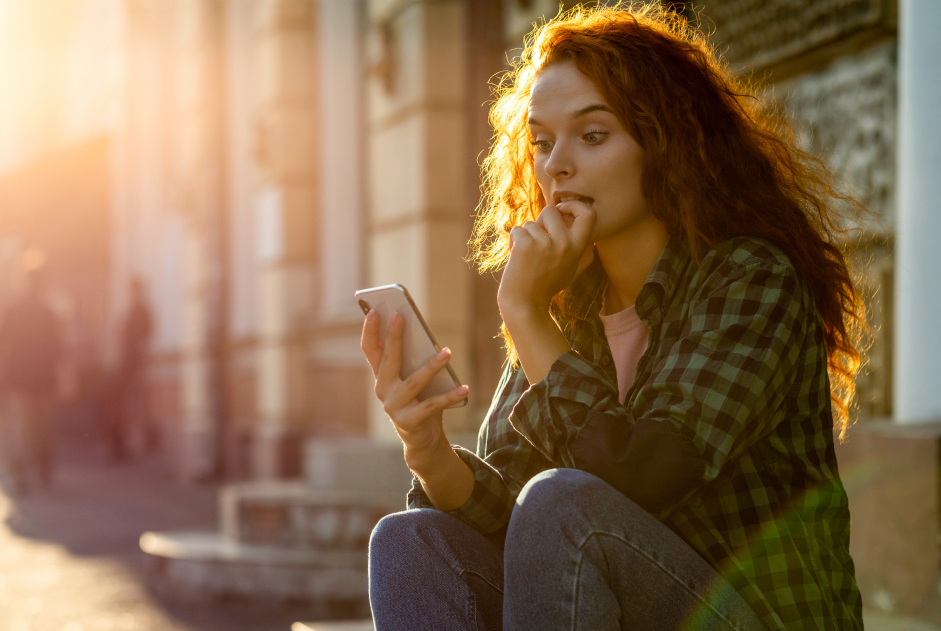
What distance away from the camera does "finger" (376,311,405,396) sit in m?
1.81

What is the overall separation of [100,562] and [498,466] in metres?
3.85

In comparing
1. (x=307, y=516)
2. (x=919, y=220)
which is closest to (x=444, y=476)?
(x=919, y=220)

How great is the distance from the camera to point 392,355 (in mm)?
1815

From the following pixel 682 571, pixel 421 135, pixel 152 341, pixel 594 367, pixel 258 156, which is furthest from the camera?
pixel 152 341

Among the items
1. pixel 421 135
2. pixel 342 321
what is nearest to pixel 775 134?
pixel 421 135

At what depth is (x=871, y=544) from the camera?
289 centimetres

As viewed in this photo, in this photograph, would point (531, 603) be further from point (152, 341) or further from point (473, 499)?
point (152, 341)

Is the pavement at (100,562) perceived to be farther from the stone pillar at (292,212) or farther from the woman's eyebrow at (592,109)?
the woman's eyebrow at (592,109)

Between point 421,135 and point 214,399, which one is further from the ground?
point 421,135

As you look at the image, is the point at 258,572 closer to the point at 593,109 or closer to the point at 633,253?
the point at 633,253

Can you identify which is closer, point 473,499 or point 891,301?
point 473,499

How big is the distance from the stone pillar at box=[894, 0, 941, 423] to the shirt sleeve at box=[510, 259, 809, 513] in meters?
1.56

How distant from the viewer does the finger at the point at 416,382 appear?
1753 mm

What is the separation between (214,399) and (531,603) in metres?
8.03
